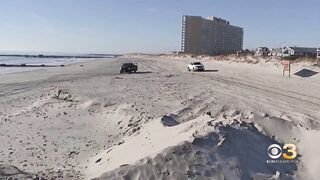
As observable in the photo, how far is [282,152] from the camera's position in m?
8.66

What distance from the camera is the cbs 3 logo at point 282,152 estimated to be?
8520 millimetres

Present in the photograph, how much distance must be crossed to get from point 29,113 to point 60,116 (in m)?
1.69

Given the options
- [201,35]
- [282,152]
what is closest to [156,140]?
[282,152]

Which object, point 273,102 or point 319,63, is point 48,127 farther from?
point 319,63

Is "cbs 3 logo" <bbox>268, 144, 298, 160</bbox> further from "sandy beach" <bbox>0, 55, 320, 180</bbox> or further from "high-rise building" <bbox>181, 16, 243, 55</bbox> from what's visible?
"high-rise building" <bbox>181, 16, 243, 55</bbox>

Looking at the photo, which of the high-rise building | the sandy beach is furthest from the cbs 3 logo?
Result: the high-rise building

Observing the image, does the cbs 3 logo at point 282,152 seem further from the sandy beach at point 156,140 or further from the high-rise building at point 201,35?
the high-rise building at point 201,35

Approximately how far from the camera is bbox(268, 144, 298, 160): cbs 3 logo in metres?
8.52

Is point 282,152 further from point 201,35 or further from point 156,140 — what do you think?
point 201,35

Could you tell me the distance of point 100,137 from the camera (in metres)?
12.6

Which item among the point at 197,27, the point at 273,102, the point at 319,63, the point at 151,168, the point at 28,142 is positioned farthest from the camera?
the point at 197,27

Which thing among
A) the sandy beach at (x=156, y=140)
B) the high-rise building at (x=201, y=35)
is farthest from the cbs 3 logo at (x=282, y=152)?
the high-rise building at (x=201, y=35)

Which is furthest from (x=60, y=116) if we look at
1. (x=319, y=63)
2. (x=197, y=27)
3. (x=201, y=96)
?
(x=197, y=27)

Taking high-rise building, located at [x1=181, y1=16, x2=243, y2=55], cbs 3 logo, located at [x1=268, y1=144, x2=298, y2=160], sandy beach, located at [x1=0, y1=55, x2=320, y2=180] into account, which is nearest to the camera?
sandy beach, located at [x1=0, y1=55, x2=320, y2=180]
